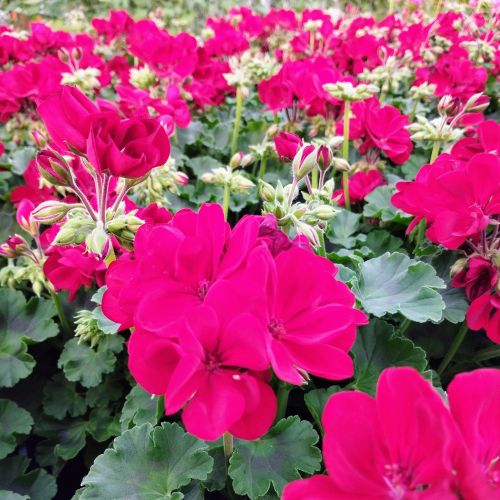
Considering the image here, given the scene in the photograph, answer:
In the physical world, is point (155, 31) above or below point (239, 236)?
below

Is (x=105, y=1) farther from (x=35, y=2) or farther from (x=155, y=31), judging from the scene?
(x=155, y=31)

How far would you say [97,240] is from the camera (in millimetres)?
768

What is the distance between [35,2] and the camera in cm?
522

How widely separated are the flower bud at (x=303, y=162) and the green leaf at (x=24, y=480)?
2.99 ft

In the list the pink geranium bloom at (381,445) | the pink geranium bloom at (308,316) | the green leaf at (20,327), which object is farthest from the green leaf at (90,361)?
the pink geranium bloom at (381,445)

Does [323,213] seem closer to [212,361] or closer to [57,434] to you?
[212,361]

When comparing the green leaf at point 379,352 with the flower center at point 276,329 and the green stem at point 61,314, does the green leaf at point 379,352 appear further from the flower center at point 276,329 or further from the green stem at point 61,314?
the green stem at point 61,314

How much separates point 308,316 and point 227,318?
4.4 inches

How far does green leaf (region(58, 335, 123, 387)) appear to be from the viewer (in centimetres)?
130

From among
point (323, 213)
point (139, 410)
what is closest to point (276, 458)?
point (139, 410)

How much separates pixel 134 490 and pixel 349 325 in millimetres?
432

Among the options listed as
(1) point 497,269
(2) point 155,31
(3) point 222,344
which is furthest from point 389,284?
(2) point 155,31

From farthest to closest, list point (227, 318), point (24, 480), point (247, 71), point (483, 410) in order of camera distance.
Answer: point (247, 71) → point (24, 480) → point (227, 318) → point (483, 410)

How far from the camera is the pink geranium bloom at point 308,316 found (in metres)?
0.62
